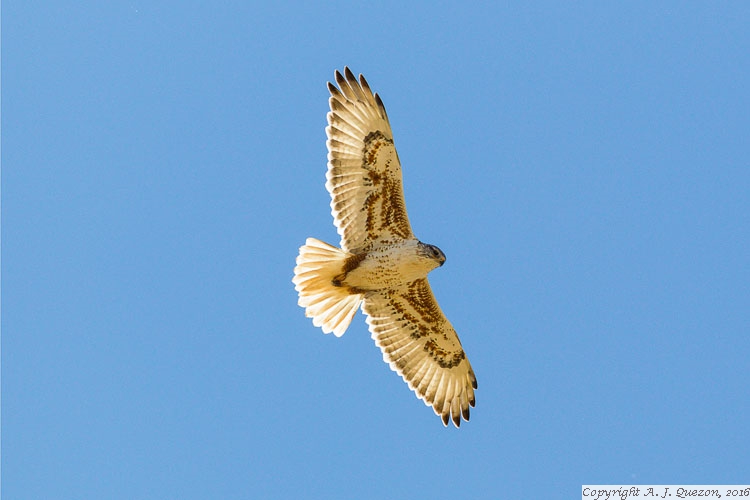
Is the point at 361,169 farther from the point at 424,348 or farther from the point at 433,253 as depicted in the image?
the point at 424,348

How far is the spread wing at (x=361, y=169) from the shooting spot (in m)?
9.44

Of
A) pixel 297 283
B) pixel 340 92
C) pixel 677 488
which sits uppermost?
pixel 340 92

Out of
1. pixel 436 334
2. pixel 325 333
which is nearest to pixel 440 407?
pixel 436 334

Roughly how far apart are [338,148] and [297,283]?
1382mm

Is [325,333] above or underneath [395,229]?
underneath

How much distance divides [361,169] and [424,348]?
2.20m

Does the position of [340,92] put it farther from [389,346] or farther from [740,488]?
[740,488]

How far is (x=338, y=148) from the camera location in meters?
9.45

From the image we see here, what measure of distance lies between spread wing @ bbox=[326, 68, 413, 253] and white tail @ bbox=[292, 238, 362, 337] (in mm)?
232

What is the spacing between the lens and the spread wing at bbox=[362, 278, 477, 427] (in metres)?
10.2

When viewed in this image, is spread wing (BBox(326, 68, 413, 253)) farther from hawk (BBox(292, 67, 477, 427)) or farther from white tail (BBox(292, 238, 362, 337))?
white tail (BBox(292, 238, 362, 337))

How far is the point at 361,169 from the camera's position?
9461 millimetres

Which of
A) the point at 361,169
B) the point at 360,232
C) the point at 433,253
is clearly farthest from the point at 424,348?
the point at 361,169

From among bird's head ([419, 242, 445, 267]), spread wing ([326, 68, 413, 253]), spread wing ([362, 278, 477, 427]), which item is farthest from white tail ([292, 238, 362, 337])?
bird's head ([419, 242, 445, 267])
